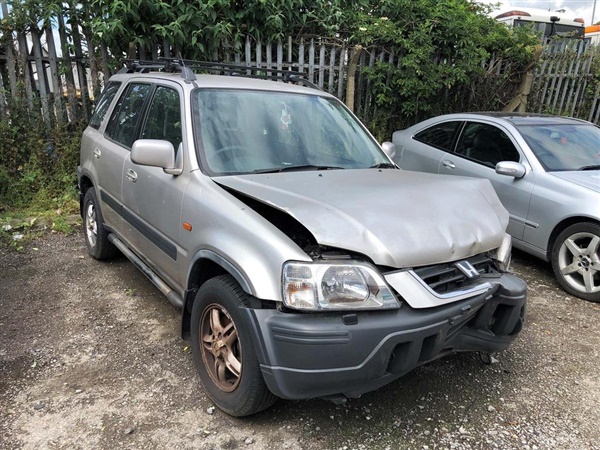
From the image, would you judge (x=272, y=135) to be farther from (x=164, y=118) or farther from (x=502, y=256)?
(x=502, y=256)

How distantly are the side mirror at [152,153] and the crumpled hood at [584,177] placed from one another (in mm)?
3666

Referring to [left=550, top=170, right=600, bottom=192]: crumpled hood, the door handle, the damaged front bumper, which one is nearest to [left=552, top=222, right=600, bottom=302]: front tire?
[left=550, top=170, right=600, bottom=192]: crumpled hood

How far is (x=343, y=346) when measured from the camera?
82.7 inches

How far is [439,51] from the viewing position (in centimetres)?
756

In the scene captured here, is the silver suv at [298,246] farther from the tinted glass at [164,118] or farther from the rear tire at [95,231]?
the rear tire at [95,231]

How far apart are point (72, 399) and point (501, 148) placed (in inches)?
183

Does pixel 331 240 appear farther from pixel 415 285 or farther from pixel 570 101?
pixel 570 101

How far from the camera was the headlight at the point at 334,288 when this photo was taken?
2.15 metres

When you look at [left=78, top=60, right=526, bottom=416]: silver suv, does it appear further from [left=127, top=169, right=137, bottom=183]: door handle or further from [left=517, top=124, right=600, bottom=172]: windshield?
[left=517, top=124, right=600, bottom=172]: windshield

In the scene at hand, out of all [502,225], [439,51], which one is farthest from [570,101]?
[502,225]

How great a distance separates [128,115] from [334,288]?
2787 millimetres

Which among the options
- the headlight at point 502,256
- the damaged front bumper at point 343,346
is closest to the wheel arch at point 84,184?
the damaged front bumper at point 343,346

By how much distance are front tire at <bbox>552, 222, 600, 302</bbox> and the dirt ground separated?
244mm

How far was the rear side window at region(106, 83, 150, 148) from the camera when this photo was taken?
3.85m
